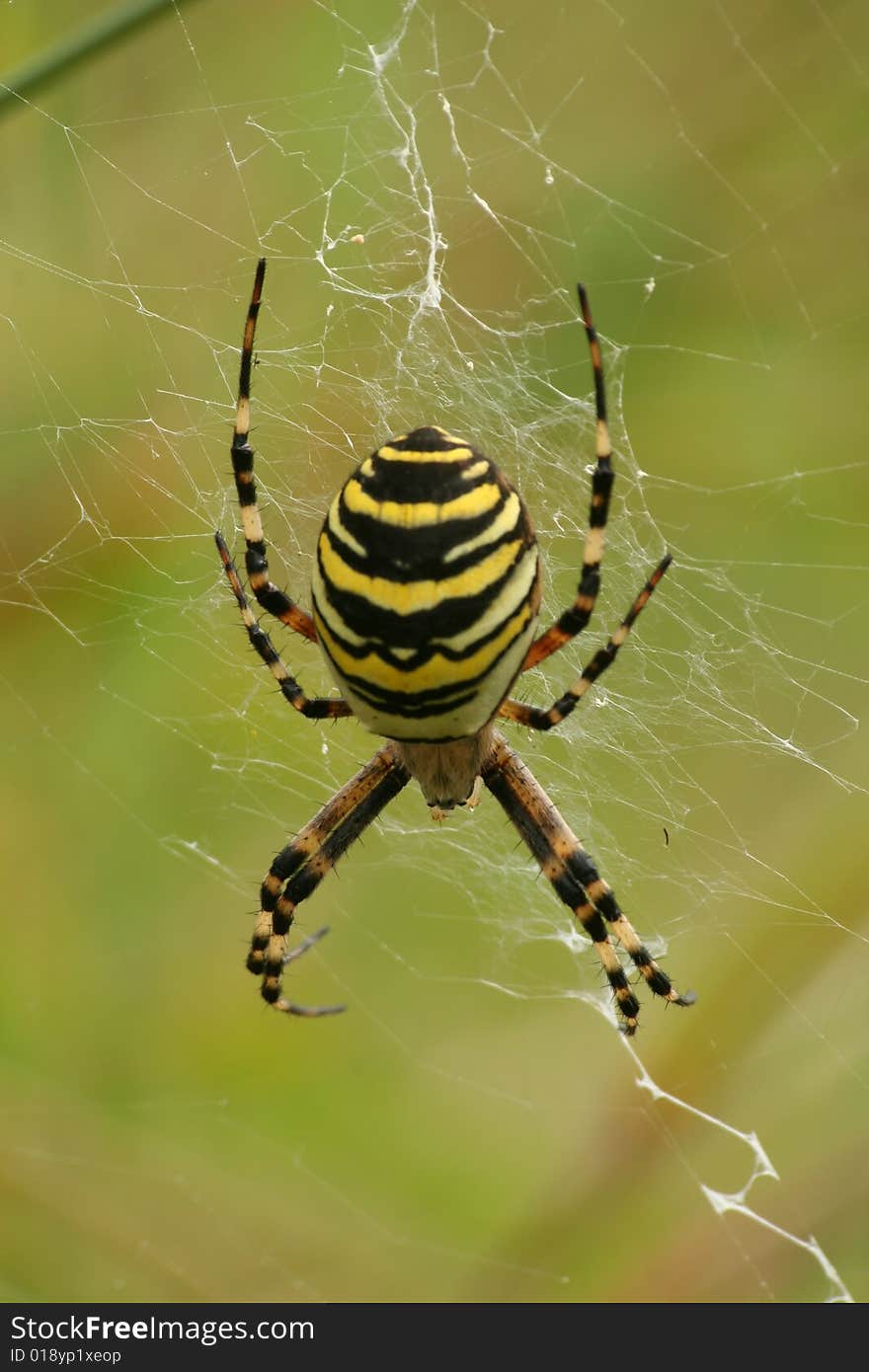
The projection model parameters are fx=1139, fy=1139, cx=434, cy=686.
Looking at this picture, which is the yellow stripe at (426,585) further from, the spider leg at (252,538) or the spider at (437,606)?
the spider leg at (252,538)

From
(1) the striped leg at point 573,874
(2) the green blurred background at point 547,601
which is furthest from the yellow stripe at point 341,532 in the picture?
(1) the striped leg at point 573,874

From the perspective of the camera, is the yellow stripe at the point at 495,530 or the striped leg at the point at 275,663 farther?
the striped leg at the point at 275,663

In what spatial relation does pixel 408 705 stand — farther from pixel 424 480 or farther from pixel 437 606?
pixel 424 480

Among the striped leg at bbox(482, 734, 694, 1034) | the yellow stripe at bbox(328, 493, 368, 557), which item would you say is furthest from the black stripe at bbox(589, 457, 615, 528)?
the striped leg at bbox(482, 734, 694, 1034)

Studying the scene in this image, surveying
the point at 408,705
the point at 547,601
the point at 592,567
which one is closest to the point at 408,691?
the point at 408,705

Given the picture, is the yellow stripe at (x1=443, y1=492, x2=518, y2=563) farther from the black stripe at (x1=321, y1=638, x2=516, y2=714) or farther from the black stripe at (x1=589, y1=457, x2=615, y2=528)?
the black stripe at (x1=589, y1=457, x2=615, y2=528)

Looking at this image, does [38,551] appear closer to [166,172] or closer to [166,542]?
[166,542]
